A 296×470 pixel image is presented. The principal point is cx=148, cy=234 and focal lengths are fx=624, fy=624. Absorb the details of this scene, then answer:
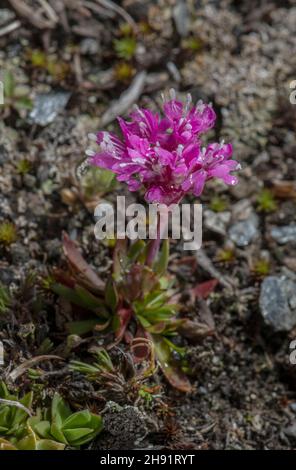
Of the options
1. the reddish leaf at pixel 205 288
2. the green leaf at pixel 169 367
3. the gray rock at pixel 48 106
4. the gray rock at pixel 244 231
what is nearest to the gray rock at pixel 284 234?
the gray rock at pixel 244 231

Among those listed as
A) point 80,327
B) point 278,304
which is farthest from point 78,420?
point 278,304

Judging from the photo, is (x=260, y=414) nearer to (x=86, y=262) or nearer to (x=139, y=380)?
(x=139, y=380)

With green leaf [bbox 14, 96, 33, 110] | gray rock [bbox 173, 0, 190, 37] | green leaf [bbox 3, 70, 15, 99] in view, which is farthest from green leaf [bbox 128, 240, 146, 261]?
gray rock [bbox 173, 0, 190, 37]

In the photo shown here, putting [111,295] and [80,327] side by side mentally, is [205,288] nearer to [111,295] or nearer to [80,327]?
[111,295]

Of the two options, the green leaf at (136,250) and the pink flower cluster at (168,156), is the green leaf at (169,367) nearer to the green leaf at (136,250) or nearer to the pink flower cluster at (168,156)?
the green leaf at (136,250)

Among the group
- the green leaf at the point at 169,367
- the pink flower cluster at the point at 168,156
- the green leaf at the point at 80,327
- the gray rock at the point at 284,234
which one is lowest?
the green leaf at the point at 169,367
